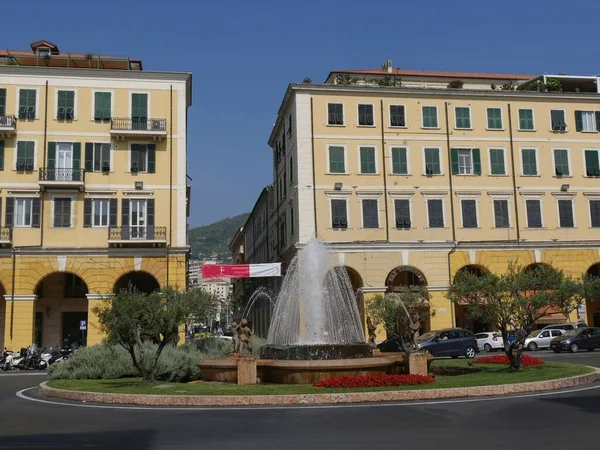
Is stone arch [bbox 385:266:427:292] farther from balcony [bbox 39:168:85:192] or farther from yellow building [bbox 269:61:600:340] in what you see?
balcony [bbox 39:168:85:192]

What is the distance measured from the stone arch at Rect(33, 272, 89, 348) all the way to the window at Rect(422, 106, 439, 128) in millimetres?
24750

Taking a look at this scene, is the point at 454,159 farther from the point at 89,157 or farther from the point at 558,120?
the point at 89,157

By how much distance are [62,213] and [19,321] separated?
669 centimetres

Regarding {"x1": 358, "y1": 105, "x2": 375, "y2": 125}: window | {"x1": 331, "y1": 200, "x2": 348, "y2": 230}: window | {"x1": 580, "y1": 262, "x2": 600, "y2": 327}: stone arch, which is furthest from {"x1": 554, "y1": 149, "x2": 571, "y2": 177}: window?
{"x1": 331, "y1": 200, "x2": 348, "y2": 230}: window

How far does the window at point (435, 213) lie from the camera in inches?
1725

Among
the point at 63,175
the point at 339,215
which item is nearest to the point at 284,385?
the point at 339,215

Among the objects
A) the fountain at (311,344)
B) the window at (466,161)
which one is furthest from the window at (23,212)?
the window at (466,161)

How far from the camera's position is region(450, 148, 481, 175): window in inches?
1766

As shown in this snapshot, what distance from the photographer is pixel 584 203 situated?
45.7 meters

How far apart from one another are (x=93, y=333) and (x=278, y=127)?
22.2 m

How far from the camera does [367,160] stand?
1730 inches

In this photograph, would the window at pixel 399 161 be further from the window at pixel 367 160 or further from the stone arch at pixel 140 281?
the stone arch at pixel 140 281

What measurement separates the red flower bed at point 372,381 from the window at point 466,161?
28.7 meters

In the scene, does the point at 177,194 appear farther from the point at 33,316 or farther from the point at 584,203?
the point at 584,203
